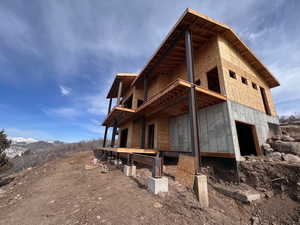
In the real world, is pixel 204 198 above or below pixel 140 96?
below

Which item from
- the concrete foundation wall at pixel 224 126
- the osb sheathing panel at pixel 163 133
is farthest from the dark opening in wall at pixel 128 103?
the concrete foundation wall at pixel 224 126

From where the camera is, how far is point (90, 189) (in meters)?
5.22

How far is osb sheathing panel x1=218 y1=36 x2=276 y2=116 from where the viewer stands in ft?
25.2

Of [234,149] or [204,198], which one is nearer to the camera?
[204,198]

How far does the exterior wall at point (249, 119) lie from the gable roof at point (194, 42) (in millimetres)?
4398

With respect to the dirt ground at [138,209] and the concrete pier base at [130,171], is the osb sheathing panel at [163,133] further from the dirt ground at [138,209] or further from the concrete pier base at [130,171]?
the dirt ground at [138,209]

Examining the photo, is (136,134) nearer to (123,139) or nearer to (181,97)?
(123,139)

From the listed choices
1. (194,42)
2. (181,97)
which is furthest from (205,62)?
(181,97)

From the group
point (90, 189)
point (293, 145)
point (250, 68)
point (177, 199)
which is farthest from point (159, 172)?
point (250, 68)

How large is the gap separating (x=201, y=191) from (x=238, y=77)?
7875mm

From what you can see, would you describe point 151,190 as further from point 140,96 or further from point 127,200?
point 140,96

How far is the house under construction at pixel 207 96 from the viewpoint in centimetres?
665

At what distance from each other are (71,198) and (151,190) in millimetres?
2783

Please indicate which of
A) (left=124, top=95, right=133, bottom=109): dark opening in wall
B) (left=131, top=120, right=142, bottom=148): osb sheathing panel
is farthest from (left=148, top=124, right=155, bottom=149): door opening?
(left=124, top=95, right=133, bottom=109): dark opening in wall
